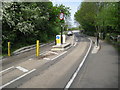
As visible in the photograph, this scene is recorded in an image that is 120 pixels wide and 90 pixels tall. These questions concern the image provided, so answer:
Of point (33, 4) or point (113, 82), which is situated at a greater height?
point (33, 4)

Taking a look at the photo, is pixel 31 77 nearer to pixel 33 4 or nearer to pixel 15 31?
pixel 15 31

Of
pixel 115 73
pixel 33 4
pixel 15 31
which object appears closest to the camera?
pixel 115 73

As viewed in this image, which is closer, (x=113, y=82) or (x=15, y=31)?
(x=113, y=82)

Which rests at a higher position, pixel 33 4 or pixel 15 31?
pixel 33 4

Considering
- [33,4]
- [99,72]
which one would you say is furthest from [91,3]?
[99,72]

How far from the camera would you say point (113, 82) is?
789 centimetres

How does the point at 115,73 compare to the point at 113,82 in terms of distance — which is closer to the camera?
the point at 113,82

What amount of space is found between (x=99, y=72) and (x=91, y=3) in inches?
1456

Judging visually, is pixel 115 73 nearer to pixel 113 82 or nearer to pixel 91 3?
pixel 113 82

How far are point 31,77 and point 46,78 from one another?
2.62 ft

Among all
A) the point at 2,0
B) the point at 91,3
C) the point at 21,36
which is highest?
the point at 91,3

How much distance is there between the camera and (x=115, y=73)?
9.44 meters

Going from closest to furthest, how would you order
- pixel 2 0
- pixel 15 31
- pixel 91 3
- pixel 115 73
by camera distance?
pixel 115 73, pixel 2 0, pixel 15 31, pixel 91 3

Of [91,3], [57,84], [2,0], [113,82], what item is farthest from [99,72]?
[91,3]
